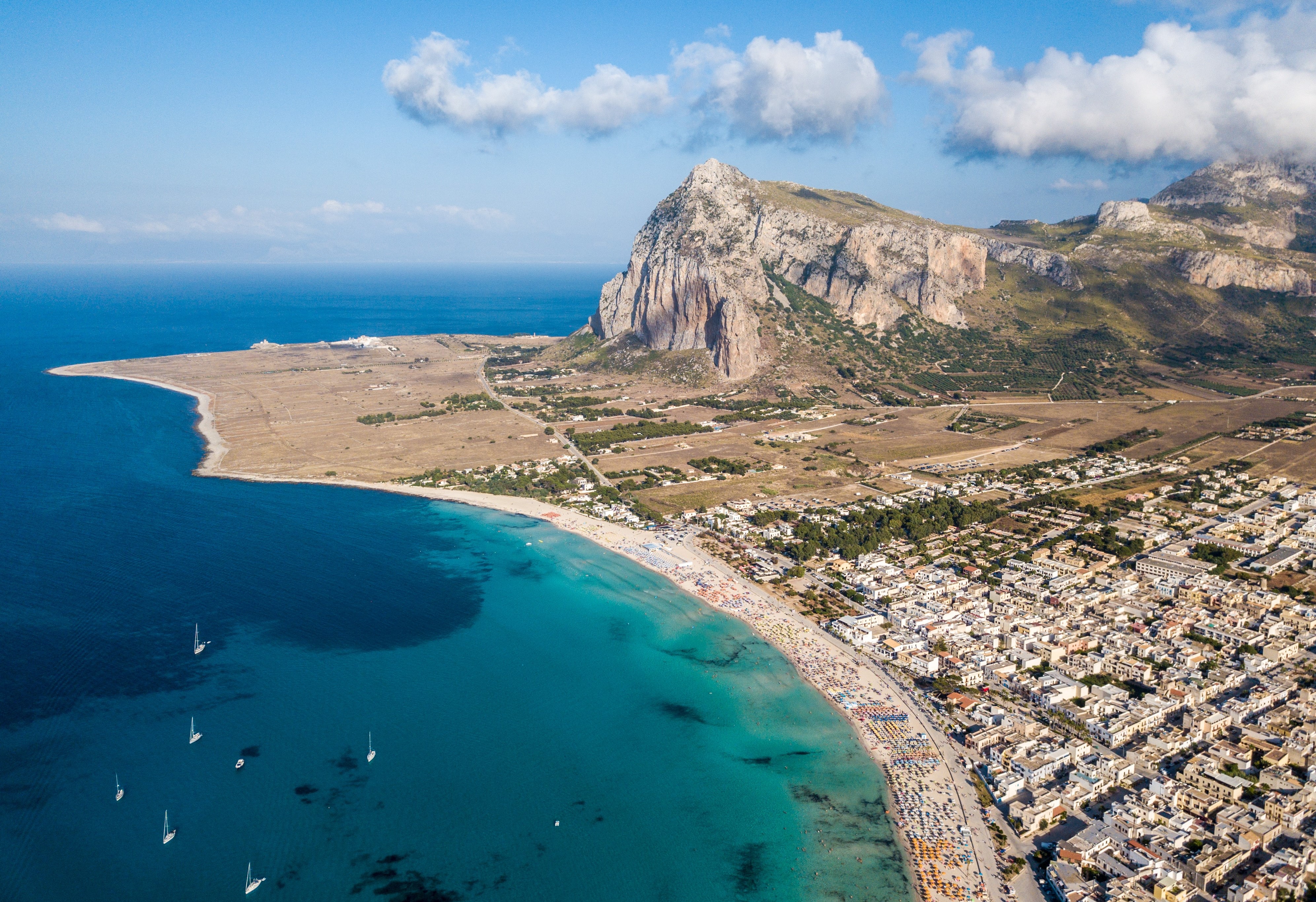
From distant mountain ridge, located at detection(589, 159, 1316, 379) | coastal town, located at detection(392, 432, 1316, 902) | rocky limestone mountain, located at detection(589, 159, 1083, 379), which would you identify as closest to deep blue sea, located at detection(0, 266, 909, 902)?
coastal town, located at detection(392, 432, 1316, 902)

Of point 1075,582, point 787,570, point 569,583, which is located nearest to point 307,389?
point 569,583

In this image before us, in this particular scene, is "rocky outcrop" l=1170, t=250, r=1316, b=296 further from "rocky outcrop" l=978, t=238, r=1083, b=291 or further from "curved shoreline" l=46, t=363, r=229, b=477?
"curved shoreline" l=46, t=363, r=229, b=477

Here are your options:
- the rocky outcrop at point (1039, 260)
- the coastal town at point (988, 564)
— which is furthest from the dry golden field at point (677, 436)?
the rocky outcrop at point (1039, 260)

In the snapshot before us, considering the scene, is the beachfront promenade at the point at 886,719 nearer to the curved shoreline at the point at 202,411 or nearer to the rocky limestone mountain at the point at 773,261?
the curved shoreline at the point at 202,411

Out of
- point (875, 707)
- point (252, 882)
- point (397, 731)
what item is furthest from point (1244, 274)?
point (252, 882)

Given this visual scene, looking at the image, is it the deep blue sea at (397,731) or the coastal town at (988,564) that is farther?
the coastal town at (988,564)

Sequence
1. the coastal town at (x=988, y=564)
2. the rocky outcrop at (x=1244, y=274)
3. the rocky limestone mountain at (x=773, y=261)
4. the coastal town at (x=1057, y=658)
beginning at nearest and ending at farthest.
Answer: the coastal town at (x=1057, y=658), the coastal town at (x=988, y=564), the rocky limestone mountain at (x=773, y=261), the rocky outcrop at (x=1244, y=274)

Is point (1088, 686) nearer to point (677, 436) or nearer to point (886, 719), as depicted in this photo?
point (886, 719)
